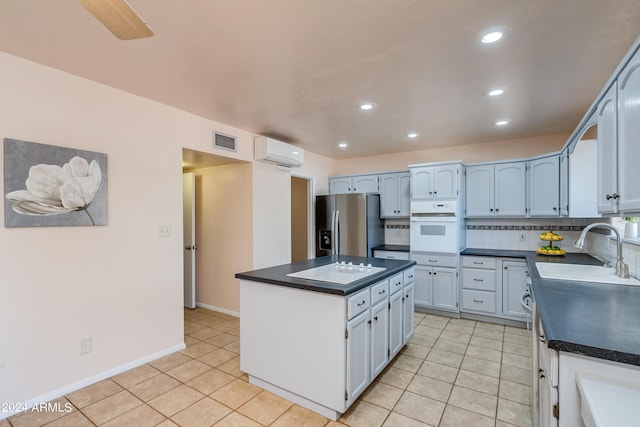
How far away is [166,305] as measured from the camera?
3.01 metres

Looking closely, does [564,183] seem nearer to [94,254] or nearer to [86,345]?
[94,254]

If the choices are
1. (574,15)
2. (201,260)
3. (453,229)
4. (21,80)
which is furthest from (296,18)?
(201,260)

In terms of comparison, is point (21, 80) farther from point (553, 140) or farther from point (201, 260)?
point (553, 140)

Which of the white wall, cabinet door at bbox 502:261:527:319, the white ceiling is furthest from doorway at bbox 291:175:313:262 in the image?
cabinet door at bbox 502:261:527:319

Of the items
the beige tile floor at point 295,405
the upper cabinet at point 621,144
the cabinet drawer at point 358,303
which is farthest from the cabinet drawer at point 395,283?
the upper cabinet at point 621,144

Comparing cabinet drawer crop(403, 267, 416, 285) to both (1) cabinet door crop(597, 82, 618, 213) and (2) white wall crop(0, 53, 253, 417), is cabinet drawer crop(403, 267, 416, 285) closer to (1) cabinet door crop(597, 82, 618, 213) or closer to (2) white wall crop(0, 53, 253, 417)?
(1) cabinet door crop(597, 82, 618, 213)

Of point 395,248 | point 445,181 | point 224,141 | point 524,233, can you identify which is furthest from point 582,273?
point 224,141

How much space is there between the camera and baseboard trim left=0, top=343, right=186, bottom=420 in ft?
7.08

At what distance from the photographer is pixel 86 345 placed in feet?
8.00

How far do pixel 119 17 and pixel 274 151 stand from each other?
2.77 meters

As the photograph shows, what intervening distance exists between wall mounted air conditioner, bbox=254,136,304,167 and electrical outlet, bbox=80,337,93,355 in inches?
98.6

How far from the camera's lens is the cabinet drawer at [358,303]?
2018 mm

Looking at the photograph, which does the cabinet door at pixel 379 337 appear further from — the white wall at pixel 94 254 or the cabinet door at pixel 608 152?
the white wall at pixel 94 254

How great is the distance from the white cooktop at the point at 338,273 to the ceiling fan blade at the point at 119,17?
1.72 meters
